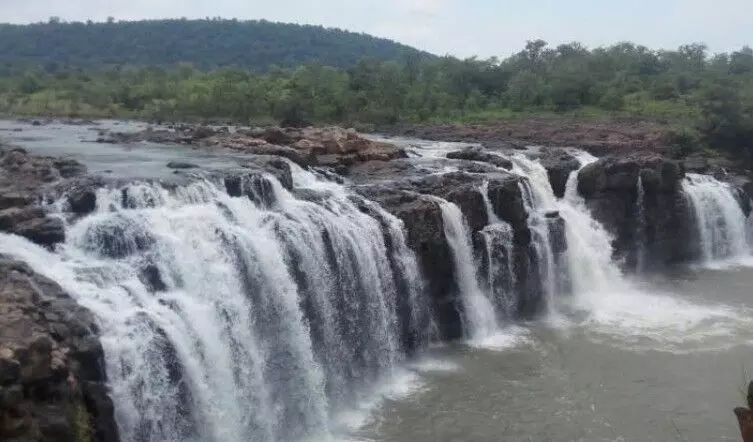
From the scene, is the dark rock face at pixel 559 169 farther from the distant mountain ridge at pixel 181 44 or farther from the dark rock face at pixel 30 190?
the distant mountain ridge at pixel 181 44

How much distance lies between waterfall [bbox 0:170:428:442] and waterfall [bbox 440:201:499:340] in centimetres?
141

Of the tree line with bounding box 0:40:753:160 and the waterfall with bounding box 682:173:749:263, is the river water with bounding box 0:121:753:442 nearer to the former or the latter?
the waterfall with bounding box 682:173:749:263

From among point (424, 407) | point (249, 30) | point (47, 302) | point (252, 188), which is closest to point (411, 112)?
point (252, 188)

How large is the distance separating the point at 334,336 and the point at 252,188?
4046 mm

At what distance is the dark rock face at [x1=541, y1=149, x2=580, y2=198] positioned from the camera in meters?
25.6

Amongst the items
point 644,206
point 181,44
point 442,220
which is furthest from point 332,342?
point 181,44

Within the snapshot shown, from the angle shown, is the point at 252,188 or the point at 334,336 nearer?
the point at 334,336

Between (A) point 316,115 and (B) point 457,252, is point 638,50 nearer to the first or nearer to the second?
(A) point 316,115

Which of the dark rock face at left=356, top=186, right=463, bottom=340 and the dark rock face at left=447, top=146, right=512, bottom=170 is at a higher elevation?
the dark rock face at left=447, top=146, right=512, bottom=170

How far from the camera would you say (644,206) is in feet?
84.5

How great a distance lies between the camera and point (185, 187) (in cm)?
1585

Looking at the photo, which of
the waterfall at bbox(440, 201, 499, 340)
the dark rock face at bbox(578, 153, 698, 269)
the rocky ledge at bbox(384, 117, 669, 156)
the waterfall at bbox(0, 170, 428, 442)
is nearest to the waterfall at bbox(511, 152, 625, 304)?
the dark rock face at bbox(578, 153, 698, 269)

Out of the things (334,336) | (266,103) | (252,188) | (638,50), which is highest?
(638,50)

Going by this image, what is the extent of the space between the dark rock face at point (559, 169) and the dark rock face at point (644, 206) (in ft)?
2.05
